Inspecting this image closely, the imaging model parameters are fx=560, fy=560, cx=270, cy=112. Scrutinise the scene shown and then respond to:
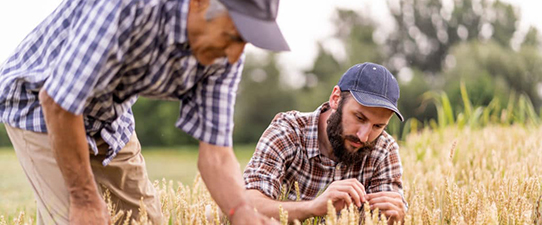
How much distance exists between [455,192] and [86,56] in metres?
1.89

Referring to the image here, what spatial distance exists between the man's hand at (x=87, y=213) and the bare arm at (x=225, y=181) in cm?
47

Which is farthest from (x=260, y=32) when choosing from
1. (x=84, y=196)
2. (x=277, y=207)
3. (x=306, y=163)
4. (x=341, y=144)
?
(x=306, y=163)

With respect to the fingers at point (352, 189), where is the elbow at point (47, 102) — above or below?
above

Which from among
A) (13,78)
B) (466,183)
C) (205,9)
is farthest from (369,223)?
(466,183)

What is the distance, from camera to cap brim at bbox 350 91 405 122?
293 cm

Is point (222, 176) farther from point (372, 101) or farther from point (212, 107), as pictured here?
point (372, 101)

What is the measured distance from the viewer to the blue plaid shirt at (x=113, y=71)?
1.84m

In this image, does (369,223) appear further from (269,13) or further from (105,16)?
(105,16)

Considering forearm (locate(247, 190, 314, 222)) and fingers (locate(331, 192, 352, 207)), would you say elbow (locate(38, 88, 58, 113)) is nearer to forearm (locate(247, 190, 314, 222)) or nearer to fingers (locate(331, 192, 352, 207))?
forearm (locate(247, 190, 314, 222))

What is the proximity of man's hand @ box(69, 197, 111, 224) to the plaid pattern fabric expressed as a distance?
104cm

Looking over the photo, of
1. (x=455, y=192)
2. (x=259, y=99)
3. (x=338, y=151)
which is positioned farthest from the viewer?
(x=259, y=99)

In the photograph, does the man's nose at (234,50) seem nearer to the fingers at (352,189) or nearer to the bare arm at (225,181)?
the bare arm at (225,181)

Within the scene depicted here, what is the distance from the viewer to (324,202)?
8.73 feet

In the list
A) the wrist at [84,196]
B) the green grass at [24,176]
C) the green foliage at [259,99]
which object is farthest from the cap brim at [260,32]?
the green foliage at [259,99]
